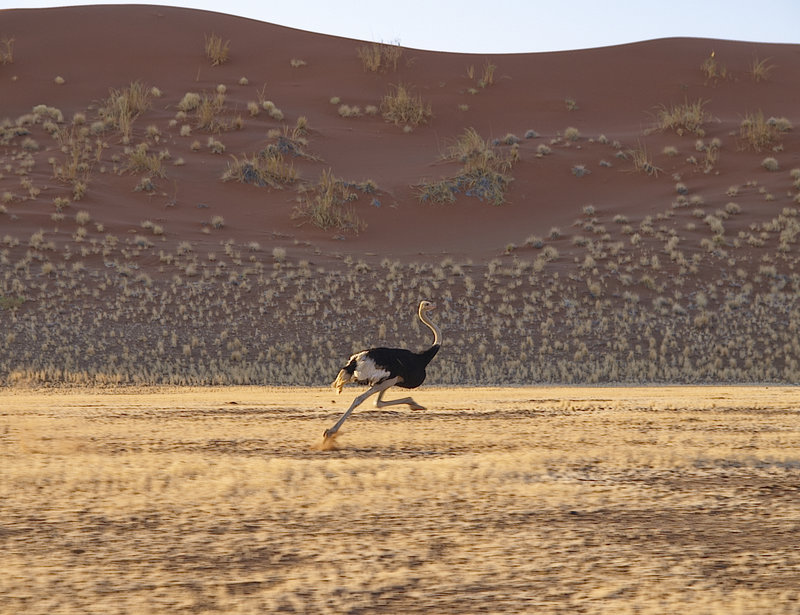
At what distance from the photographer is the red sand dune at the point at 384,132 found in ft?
121

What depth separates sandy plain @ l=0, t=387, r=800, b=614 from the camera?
17.3ft

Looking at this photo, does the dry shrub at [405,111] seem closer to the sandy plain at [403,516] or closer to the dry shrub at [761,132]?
the dry shrub at [761,132]

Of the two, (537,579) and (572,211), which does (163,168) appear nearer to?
(572,211)

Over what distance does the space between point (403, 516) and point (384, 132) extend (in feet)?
136

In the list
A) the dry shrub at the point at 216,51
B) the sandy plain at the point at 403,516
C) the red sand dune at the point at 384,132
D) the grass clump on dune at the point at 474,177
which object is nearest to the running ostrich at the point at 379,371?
the sandy plain at the point at 403,516

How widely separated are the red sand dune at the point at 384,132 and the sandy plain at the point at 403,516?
2199 centimetres

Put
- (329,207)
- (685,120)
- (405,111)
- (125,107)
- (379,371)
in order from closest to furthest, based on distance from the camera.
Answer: (379,371), (329,207), (125,107), (685,120), (405,111)

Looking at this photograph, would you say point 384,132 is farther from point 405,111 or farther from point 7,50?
point 7,50

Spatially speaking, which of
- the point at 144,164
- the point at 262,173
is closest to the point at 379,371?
the point at 262,173

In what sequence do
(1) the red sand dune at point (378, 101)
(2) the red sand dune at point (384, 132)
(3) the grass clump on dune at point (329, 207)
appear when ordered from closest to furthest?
(2) the red sand dune at point (384, 132) < (3) the grass clump on dune at point (329, 207) < (1) the red sand dune at point (378, 101)

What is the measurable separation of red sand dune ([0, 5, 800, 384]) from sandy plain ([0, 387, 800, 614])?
22.0 meters

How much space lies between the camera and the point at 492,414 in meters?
13.8

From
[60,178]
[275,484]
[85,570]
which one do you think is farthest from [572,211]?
[85,570]

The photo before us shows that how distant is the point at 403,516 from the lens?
711 cm
